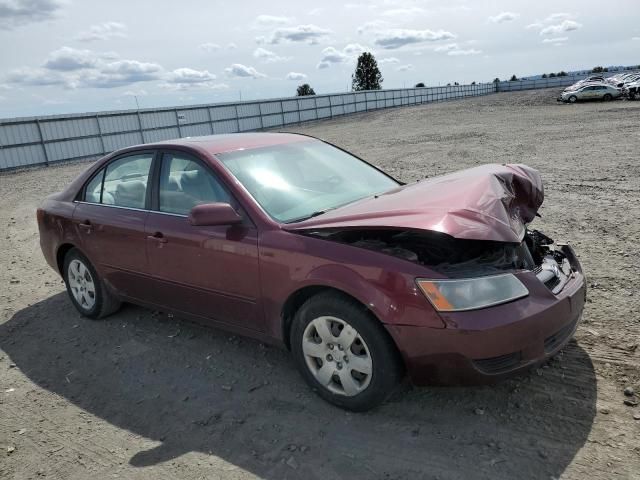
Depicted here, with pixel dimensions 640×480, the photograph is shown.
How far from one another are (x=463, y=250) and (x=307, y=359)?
1.18m

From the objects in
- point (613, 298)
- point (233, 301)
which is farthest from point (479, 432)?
point (613, 298)

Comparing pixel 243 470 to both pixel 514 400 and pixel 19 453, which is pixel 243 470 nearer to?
pixel 19 453

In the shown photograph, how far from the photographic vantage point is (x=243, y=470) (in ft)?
9.00

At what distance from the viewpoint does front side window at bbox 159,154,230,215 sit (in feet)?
12.1

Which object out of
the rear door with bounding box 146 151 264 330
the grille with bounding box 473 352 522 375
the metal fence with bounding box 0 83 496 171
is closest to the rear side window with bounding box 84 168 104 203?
the rear door with bounding box 146 151 264 330

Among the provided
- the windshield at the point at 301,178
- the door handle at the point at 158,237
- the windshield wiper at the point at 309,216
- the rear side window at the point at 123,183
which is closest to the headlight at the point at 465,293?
the windshield wiper at the point at 309,216

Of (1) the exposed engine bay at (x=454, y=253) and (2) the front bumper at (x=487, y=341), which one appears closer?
(2) the front bumper at (x=487, y=341)

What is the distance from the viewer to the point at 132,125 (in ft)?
87.7

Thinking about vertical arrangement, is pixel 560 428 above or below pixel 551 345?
below

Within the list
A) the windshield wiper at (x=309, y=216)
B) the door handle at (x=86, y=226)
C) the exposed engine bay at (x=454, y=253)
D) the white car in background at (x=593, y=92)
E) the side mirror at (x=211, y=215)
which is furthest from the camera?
the white car in background at (x=593, y=92)

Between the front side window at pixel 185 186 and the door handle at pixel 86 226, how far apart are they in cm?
96

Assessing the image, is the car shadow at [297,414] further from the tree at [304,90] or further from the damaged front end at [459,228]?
the tree at [304,90]

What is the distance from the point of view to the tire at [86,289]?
472cm

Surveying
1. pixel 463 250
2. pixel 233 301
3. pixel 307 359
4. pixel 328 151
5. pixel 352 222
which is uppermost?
pixel 328 151
